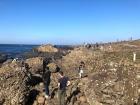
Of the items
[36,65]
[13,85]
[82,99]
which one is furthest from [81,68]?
[13,85]

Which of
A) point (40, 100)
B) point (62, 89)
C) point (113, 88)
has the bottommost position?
point (40, 100)

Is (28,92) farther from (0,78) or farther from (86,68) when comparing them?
(86,68)

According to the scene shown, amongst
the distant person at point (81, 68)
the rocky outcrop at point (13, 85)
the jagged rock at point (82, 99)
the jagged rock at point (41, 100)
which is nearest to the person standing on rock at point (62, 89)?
the jagged rock at point (82, 99)

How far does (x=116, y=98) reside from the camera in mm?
20844

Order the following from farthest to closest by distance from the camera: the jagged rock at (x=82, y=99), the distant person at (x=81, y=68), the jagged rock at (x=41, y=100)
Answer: the distant person at (x=81, y=68) → the jagged rock at (x=41, y=100) → the jagged rock at (x=82, y=99)

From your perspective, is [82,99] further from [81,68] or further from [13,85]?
[81,68]

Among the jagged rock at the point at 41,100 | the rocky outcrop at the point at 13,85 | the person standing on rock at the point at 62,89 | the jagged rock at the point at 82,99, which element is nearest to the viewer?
the person standing on rock at the point at 62,89

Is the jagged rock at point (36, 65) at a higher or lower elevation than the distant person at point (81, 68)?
higher

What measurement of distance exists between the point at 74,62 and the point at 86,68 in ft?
16.3

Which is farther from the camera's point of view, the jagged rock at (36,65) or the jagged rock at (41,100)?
the jagged rock at (36,65)

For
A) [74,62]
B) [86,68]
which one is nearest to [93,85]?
[86,68]

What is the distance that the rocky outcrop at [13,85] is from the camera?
2144cm

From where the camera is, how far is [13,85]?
71.9 feet

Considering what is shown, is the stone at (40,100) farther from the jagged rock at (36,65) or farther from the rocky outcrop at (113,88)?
the jagged rock at (36,65)
